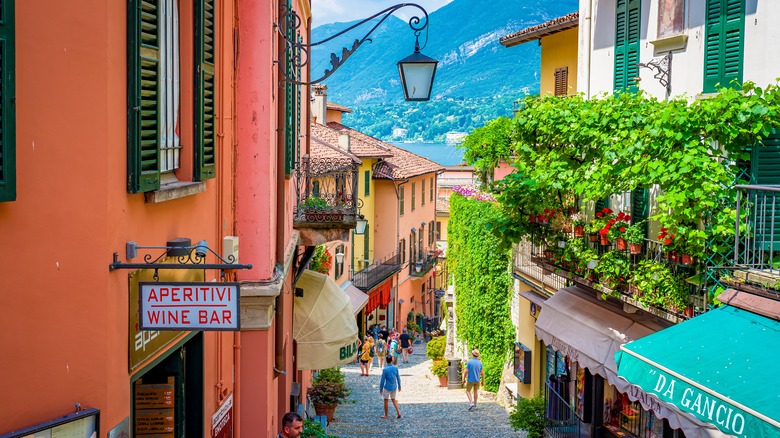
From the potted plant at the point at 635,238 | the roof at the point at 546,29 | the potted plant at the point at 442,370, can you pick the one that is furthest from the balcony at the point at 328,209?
the potted plant at the point at 442,370

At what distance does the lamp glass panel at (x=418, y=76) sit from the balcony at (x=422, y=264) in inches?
1685

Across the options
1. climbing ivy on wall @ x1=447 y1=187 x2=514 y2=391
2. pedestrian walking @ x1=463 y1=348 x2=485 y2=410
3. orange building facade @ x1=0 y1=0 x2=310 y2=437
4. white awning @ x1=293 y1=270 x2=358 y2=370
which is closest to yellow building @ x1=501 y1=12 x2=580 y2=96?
climbing ivy on wall @ x1=447 y1=187 x2=514 y2=391

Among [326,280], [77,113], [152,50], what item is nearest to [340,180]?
[326,280]

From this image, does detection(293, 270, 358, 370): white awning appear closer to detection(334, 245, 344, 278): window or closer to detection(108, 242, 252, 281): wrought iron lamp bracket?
detection(108, 242, 252, 281): wrought iron lamp bracket

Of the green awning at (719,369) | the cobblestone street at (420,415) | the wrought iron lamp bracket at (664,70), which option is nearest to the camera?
the green awning at (719,369)

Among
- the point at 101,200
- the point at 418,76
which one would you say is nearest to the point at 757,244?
the point at 418,76

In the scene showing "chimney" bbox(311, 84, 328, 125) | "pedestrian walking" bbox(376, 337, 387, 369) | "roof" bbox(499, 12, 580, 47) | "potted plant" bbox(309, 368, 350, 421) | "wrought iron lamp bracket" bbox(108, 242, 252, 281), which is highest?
"roof" bbox(499, 12, 580, 47)

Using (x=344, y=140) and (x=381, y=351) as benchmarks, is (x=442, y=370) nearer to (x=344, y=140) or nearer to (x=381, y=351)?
(x=381, y=351)

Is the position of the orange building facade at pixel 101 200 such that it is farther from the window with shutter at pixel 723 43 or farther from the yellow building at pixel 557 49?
the yellow building at pixel 557 49

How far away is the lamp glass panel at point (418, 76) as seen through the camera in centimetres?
934

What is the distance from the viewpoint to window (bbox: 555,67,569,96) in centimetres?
2342

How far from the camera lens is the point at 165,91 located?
247 inches

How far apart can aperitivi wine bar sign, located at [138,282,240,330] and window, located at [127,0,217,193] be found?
1.95ft

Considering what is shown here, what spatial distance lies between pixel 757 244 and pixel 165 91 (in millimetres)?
6722
